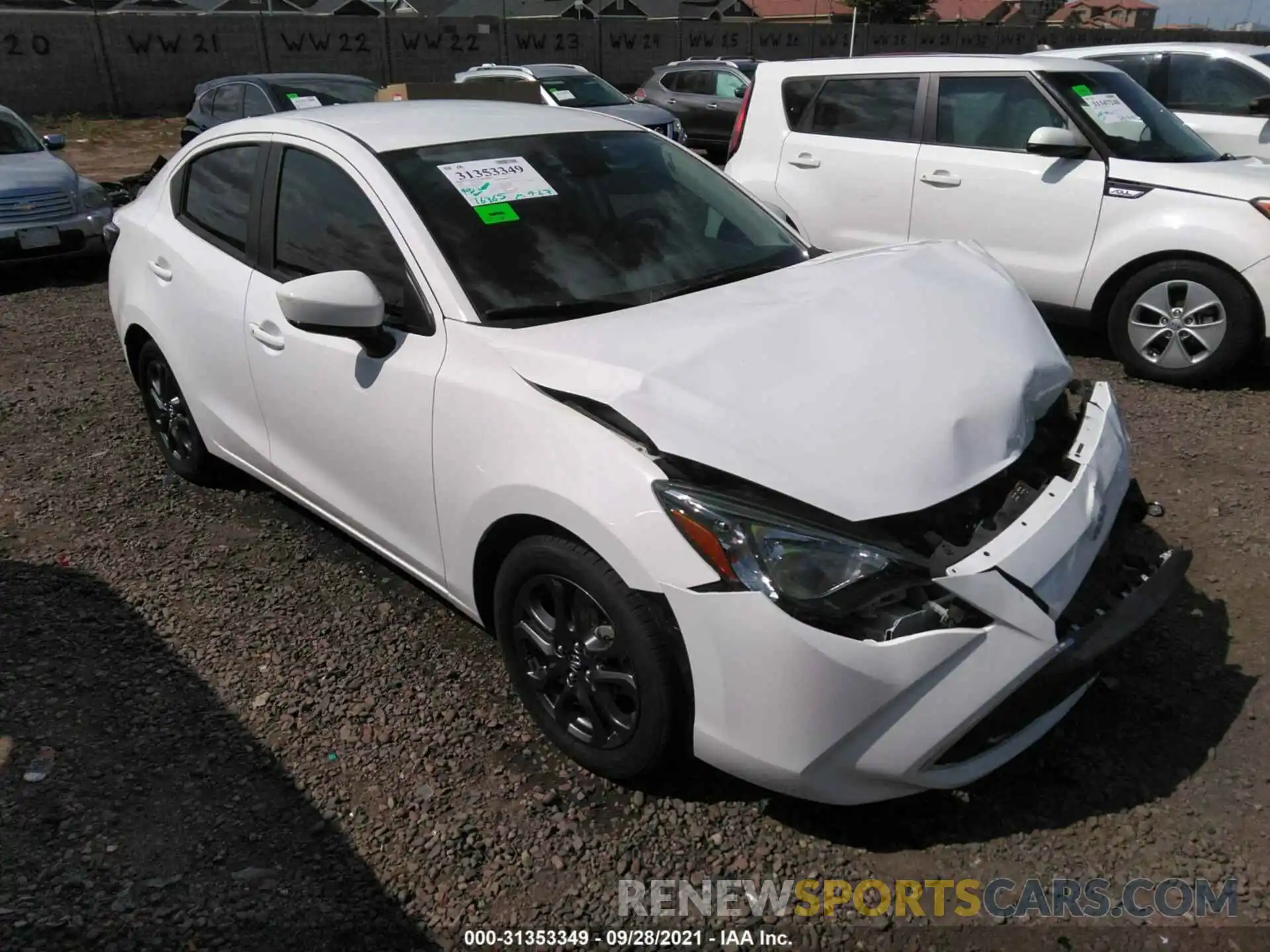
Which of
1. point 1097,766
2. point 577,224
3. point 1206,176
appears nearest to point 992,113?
point 1206,176

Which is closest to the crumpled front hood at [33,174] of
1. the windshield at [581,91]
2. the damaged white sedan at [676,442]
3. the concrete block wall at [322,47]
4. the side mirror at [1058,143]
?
the damaged white sedan at [676,442]

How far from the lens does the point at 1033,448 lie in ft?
8.48

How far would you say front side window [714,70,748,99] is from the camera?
632 inches

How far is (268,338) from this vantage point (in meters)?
3.32

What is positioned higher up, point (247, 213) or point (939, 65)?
point (939, 65)

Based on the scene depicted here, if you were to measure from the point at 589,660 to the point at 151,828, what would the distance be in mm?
1239

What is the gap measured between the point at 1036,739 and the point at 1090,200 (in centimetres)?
404

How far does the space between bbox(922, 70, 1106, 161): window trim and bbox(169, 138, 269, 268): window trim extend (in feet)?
13.6

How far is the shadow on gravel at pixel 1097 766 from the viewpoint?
2469mm

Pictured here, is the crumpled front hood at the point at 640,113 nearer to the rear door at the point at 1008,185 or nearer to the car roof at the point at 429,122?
the rear door at the point at 1008,185

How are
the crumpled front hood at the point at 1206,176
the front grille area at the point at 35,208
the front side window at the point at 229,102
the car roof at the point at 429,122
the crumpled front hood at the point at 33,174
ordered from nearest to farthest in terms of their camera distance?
the car roof at the point at 429,122, the crumpled front hood at the point at 1206,176, the front grille area at the point at 35,208, the crumpled front hood at the point at 33,174, the front side window at the point at 229,102

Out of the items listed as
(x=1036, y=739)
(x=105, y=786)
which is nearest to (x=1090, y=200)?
(x=1036, y=739)

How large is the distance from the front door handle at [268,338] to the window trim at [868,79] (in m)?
4.40

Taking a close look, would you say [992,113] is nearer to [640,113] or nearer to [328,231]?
[328,231]
